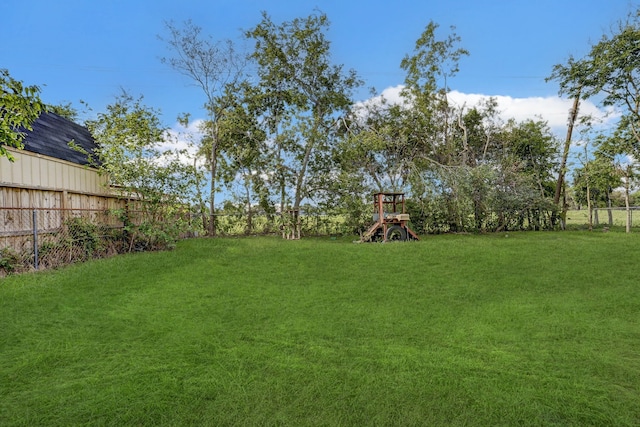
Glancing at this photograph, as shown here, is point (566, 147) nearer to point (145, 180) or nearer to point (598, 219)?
point (598, 219)

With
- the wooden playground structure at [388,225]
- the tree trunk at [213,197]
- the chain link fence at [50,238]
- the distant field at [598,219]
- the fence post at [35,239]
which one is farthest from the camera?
the distant field at [598,219]

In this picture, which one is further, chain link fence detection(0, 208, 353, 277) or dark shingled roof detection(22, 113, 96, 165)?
dark shingled roof detection(22, 113, 96, 165)

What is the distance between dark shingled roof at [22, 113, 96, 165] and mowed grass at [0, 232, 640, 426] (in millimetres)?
3166

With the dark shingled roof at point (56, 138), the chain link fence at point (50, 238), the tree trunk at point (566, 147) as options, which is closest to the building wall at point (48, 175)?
the dark shingled roof at point (56, 138)

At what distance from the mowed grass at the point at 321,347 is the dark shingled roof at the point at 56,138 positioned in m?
3.17

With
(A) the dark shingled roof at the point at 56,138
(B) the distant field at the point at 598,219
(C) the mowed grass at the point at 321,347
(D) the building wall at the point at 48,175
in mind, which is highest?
(A) the dark shingled roof at the point at 56,138

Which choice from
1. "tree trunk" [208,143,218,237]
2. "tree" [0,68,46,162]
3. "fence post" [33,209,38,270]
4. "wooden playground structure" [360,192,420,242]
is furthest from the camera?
"tree trunk" [208,143,218,237]

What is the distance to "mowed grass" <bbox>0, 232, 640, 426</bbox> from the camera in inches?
88.1

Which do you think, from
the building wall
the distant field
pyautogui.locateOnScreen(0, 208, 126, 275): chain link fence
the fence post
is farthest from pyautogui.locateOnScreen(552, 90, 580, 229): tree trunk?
the fence post

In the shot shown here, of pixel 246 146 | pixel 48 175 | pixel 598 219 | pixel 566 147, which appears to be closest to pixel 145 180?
pixel 48 175

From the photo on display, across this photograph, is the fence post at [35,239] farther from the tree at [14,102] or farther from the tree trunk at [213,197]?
the tree trunk at [213,197]

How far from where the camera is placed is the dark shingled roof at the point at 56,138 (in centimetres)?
739

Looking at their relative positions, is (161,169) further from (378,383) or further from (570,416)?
(570,416)

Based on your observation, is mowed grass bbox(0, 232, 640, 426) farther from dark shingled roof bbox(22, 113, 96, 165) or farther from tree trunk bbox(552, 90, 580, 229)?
tree trunk bbox(552, 90, 580, 229)
